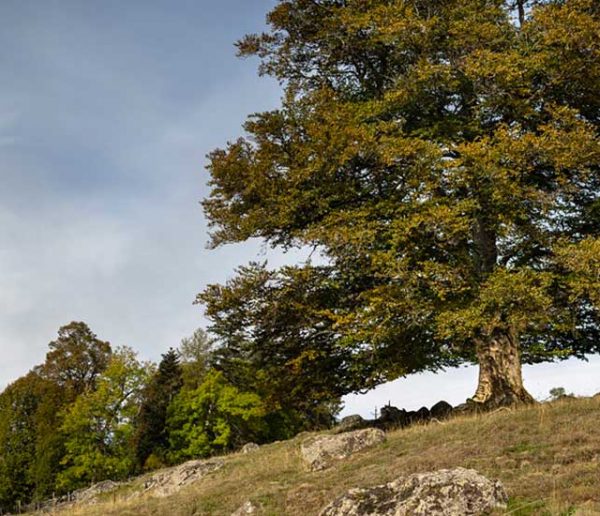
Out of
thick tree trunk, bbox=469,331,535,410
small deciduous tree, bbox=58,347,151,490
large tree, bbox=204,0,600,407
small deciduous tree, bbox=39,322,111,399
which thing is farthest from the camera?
small deciduous tree, bbox=39,322,111,399

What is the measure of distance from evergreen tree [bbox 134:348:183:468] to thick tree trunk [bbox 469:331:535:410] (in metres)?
33.0

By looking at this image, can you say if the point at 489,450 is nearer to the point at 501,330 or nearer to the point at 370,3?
the point at 501,330

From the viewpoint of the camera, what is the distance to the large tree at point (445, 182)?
50.1 ft

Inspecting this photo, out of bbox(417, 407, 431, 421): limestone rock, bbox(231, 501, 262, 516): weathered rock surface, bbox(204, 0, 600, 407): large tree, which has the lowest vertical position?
bbox(231, 501, 262, 516): weathered rock surface

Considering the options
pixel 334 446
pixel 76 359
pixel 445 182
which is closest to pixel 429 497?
pixel 334 446

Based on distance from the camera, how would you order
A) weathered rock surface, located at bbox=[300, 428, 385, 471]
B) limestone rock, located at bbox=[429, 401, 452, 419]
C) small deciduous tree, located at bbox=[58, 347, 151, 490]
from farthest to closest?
small deciduous tree, located at bbox=[58, 347, 151, 490]
limestone rock, located at bbox=[429, 401, 452, 419]
weathered rock surface, located at bbox=[300, 428, 385, 471]

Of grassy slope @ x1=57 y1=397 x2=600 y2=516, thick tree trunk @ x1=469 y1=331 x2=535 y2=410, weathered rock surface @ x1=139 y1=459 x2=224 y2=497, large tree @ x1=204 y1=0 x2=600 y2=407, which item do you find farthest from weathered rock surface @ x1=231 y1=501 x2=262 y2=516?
thick tree trunk @ x1=469 y1=331 x2=535 y2=410

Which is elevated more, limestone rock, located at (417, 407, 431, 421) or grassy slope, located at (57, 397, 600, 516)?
limestone rock, located at (417, 407, 431, 421)

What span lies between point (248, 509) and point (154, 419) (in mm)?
37864

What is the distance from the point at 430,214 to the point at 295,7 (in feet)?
29.4

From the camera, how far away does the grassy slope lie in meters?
7.78

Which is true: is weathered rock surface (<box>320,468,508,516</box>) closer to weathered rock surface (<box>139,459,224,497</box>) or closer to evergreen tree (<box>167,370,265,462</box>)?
weathered rock surface (<box>139,459,224,497</box>)

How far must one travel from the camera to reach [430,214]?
15.3m

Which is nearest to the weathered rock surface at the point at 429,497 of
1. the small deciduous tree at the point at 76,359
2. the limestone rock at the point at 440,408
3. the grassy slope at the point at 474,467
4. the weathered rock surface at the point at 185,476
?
the grassy slope at the point at 474,467
